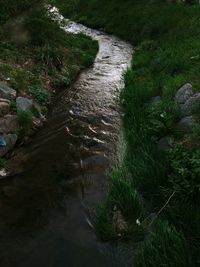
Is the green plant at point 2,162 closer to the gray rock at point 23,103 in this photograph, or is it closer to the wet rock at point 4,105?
the wet rock at point 4,105

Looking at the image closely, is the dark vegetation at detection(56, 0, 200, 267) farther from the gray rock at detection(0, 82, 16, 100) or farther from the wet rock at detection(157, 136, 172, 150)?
the gray rock at detection(0, 82, 16, 100)

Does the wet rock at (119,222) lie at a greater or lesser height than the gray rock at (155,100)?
lesser

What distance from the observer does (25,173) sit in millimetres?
9172

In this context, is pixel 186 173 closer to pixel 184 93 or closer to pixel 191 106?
pixel 191 106

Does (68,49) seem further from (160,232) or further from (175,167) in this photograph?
(160,232)

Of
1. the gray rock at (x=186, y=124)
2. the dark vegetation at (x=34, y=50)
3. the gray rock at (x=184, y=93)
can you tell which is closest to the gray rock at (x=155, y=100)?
the gray rock at (x=184, y=93)

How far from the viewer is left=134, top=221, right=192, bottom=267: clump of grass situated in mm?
5551

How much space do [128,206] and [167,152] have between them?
5.50 ft

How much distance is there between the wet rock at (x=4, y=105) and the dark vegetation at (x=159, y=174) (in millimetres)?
3667

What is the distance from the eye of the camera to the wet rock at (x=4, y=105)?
35.6 ft

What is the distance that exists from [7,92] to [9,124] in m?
1.45

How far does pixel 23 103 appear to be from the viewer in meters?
11.6

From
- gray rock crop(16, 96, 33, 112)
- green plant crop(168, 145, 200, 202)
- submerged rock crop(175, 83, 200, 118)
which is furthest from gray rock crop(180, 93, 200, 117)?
gray rock crop(16, 96, 33, 112)

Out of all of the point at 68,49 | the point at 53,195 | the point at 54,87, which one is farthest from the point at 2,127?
the point at 68,49
